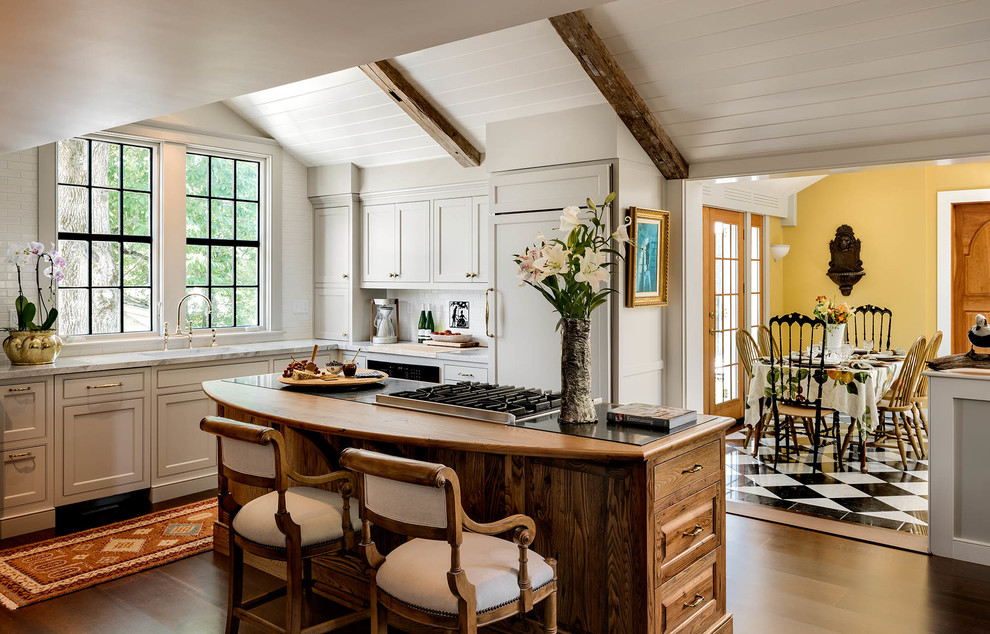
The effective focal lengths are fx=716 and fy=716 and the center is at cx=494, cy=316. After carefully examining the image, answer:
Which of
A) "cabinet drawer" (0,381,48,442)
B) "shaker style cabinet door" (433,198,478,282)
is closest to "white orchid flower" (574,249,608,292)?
"shaker style cabinet door" (433,198,478,282)

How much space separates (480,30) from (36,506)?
13.9 feet

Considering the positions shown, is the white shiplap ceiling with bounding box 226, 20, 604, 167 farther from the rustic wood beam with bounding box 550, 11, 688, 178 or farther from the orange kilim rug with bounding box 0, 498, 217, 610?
the orange kilim rug with bounding box 0, 498, 217, 610

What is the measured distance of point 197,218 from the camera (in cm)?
600

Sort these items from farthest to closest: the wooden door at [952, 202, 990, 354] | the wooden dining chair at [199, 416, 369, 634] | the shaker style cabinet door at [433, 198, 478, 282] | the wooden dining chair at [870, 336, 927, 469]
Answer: the wooden door at [952, 202, 990, 354] → the shaker style cabinet door at [433, 198, 478, 282] → the wooden dining chair at [870, 336, 927, 469] → the wooden dining chair at [199, 416, 369, 634]

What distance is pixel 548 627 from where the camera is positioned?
2303 mm

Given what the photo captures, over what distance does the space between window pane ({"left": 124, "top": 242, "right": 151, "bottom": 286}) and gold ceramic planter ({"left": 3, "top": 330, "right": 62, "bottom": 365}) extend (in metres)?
1.02

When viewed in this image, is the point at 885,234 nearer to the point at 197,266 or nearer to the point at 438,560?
the point at 197,266

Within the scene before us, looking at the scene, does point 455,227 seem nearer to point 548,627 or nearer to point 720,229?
point 720,229

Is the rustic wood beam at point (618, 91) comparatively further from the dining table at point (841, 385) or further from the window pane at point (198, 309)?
the window pane at point (198, 309)

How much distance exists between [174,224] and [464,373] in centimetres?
261

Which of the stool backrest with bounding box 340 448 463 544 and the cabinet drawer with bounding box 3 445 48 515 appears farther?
the cabinet drawer with bounding box 3 445 48 515

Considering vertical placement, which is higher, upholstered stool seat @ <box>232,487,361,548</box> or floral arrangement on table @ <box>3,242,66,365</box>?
floral arrangement on table @ <box>3,242,66,365</box>

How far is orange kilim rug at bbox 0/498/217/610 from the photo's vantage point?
3537 millimetres

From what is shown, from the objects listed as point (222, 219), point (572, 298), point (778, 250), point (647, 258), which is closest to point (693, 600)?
point (572, 298)
